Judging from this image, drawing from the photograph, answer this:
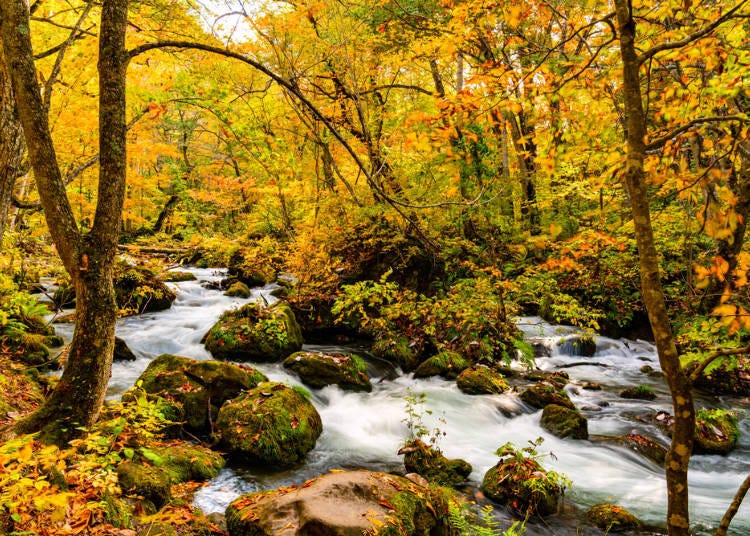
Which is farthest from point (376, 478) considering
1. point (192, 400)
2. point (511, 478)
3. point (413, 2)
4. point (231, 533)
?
point (413, 2)

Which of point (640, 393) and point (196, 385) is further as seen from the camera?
point (640, 393)

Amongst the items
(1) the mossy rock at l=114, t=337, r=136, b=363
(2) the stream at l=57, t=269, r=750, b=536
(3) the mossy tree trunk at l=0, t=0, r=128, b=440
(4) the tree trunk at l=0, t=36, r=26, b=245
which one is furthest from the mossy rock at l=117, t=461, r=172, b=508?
(1) the mossy rock at l=114, t=337, r=136, b=363

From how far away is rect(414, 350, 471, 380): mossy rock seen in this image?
9.26 meters

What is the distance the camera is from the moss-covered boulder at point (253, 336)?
9.05 meters

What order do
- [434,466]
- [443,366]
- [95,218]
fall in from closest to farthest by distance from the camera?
[95,218]
[434,466]
[443,366]

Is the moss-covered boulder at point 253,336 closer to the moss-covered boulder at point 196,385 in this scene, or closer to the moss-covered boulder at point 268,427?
the moss-covered boulder at point 196,385

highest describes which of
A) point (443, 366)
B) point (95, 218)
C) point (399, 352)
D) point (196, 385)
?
point (95, 218)

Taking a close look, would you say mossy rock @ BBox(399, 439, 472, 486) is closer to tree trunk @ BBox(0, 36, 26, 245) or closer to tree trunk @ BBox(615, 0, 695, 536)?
tree trunk @ BBox(615, 0, 695, 536)

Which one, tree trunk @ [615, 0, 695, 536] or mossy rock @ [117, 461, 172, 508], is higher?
tree trunk @ [615, 0, 695, 536]

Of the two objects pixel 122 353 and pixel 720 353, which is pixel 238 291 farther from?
pixel 720 353

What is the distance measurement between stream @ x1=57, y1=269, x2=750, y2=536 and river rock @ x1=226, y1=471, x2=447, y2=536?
1.29 metres

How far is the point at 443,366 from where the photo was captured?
30.5ft

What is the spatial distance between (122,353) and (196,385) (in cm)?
316

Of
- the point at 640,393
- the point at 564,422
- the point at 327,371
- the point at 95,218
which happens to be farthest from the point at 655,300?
the point at 640,393
